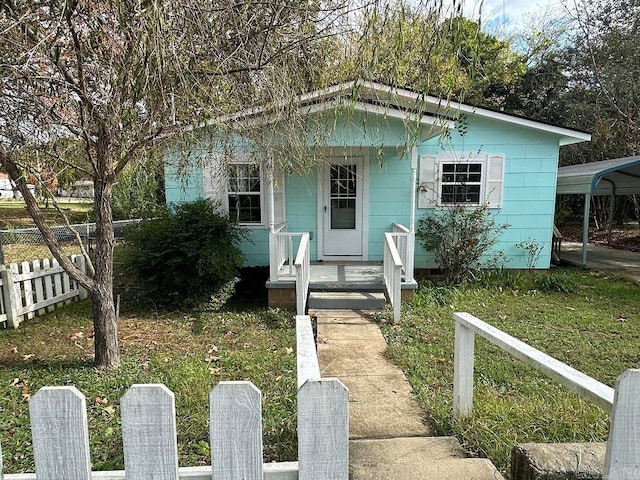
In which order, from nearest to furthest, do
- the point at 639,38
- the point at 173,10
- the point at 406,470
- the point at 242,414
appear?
the point at 242,414, the point at 406,470, the point at 173,10, the point at 639,38

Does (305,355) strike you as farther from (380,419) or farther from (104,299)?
(104,299)

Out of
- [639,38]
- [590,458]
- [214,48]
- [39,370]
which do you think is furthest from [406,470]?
[639,38]

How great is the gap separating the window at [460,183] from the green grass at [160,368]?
14.3 ft

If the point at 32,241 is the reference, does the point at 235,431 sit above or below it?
above

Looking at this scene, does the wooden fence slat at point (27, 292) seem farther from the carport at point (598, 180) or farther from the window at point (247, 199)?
the carport at point (598, 180)

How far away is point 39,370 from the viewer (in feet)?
13.4

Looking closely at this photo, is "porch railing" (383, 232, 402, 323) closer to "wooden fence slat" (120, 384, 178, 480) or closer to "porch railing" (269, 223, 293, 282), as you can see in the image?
"porch railing" (269, 223, 293, 282)

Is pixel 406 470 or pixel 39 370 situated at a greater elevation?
pixel 406 470

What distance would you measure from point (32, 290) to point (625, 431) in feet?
24.4

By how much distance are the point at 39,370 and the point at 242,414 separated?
4.03 m

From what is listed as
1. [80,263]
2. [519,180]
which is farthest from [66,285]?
[519,180]

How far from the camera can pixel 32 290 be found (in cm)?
633

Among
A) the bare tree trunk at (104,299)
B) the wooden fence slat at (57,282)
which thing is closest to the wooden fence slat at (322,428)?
the bare tree trunk at (104,299)

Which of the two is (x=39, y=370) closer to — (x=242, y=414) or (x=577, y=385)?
(x=242, y=414)
